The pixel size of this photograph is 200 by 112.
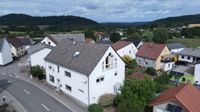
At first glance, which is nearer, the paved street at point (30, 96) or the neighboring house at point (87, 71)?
the paved street at point (30, 96)

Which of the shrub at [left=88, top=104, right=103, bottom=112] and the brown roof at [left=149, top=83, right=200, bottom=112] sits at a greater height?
the brown roof at [left=149, top=83, right=200, bottom=112]

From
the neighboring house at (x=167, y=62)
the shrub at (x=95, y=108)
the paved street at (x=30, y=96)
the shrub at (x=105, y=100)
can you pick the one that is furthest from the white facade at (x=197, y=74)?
the paved street at (x=30, y=96)

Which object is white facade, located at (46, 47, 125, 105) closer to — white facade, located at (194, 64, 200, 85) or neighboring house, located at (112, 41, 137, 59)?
white facade, located at (194, 64, 200, 85)

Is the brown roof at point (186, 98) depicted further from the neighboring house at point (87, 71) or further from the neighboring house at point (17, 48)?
the neighboring house at point (17, 48)

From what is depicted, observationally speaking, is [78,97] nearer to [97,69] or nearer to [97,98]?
[97,98]

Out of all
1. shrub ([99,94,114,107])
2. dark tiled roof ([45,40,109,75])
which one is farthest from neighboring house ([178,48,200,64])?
shrub ([99,94,114,107])

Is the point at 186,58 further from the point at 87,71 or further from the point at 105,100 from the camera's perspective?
the point at 87,71

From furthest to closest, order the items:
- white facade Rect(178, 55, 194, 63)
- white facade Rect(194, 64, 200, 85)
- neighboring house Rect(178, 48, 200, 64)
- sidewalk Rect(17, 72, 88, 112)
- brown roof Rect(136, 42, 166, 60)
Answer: white facade Rect(178, 55, 194, 63) → neighboring house Rect(178, 48, 200, 64) → brown roof Rect(136, 42, 166, 60) → white facade Rect(194, 64, 200, 85) → sidewalk Rect(17, 72, 88, 112)

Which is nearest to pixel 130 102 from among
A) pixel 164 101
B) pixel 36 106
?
pixel 164 101
